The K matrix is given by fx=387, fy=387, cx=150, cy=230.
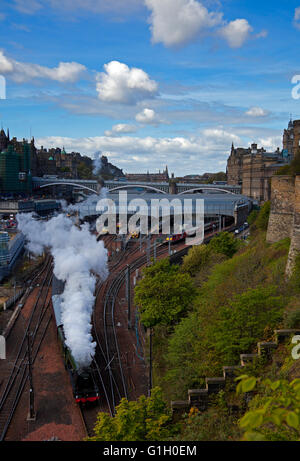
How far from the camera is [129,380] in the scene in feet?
67.4

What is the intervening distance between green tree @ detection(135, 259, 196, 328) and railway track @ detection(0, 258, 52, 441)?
717 centimetres

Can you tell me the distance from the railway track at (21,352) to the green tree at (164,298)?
23.5 ft

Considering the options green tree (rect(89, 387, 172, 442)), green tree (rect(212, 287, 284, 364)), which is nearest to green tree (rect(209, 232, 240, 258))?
green tree (rect(212, 287, 284, 364))

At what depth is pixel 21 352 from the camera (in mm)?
24000

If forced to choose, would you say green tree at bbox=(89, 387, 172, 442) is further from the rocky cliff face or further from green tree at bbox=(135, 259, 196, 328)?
the rocky cliff face

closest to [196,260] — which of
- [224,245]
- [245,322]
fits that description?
[224,245]

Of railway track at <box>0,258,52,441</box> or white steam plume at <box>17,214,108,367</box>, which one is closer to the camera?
railway track at <box>0,258,52,441</box>

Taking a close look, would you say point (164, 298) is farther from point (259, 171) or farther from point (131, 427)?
point (259, 171)

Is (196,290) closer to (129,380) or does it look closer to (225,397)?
(129,380)

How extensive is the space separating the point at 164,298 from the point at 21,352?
9507 millimetres

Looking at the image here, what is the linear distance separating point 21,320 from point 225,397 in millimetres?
20841

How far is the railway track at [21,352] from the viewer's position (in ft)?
59.0

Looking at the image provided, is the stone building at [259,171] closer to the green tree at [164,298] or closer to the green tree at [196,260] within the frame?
the green tree at [196,260]

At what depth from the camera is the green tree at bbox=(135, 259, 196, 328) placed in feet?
78.7
